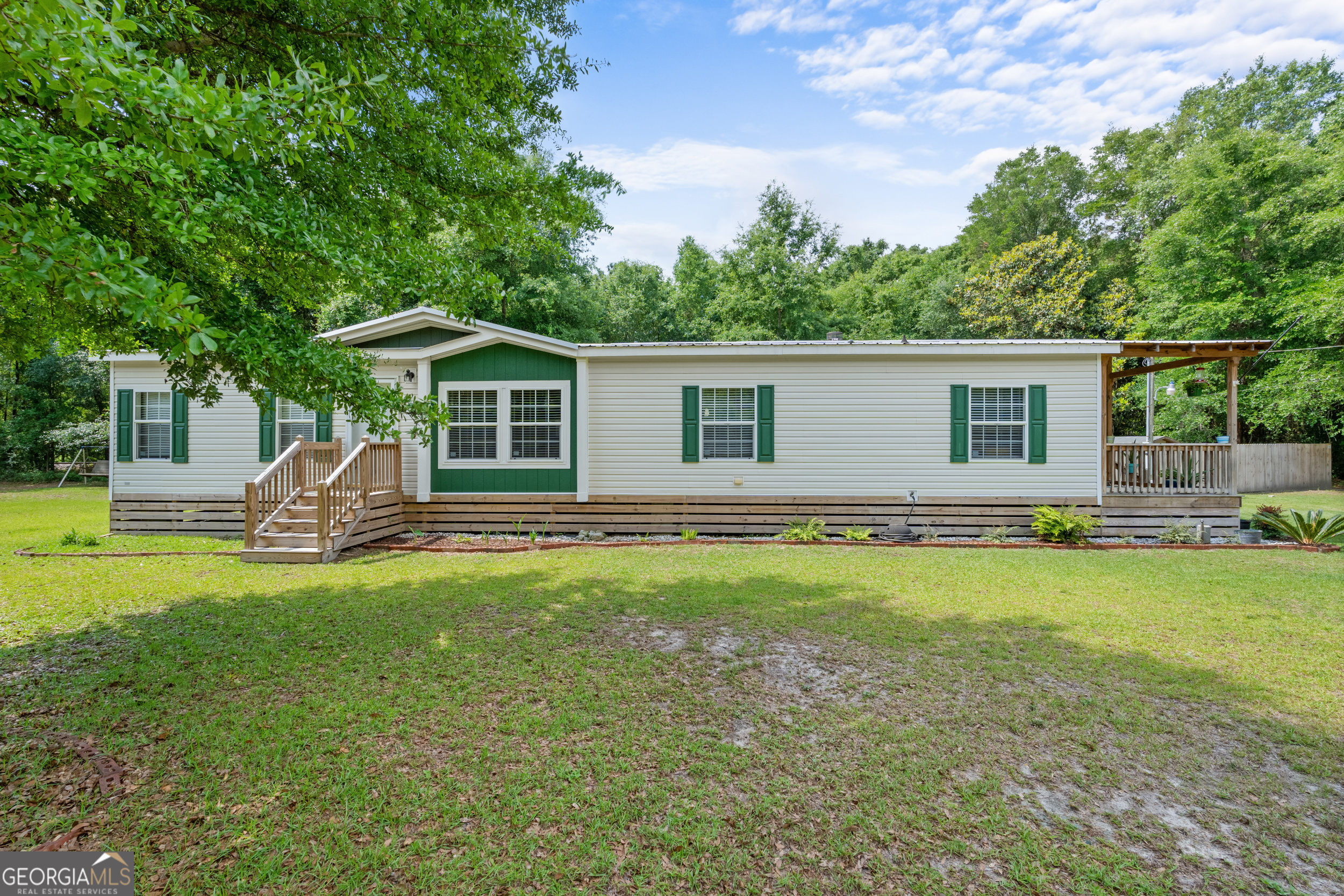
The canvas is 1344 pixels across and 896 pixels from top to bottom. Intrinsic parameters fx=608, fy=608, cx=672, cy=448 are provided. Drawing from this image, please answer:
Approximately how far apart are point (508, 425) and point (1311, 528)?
477 inches

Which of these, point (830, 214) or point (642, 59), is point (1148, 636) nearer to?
point (642, 59)

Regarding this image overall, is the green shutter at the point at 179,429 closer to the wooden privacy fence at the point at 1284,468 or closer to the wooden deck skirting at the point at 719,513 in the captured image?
the wooden deck skirting at the point at 719,513

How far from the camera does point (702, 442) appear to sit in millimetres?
10117

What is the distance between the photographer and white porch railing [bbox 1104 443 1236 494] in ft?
32.0

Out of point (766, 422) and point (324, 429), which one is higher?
point (766, 422)

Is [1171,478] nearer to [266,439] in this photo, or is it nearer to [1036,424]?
[1036,424]

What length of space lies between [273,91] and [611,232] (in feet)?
20.7

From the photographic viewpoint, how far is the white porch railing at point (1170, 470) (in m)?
9.76

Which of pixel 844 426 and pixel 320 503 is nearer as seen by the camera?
pixel 320 503

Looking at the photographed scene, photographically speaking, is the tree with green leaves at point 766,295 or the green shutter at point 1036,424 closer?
the green shutter at point 1036,424

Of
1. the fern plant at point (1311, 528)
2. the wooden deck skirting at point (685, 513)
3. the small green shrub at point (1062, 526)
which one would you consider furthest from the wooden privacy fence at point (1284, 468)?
the small green shrub at point (1062, 526)

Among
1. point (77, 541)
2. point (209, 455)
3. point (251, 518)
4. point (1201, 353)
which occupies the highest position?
point (1201, 353)

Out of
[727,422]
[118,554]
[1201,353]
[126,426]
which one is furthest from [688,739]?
[126,426]

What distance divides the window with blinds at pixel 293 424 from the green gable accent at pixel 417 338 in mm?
1519
